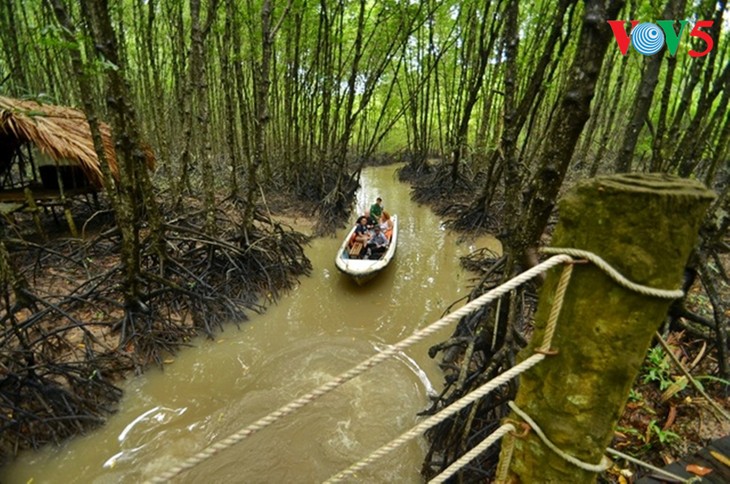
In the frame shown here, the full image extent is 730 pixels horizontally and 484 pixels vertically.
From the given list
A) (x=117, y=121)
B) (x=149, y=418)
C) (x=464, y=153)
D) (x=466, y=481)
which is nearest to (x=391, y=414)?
(x=466, y=481)

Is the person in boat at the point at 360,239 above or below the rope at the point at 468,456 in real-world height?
below

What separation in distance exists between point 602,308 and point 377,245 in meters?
6.78

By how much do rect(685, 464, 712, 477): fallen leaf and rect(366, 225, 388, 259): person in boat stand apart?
5.97 metres

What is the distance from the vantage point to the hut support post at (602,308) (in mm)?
1038

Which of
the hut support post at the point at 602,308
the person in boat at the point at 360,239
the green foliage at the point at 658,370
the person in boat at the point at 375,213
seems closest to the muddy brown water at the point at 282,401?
the person in boat at the point at 360,239

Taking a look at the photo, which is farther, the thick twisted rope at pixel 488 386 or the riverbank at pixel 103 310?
the riverbank at pixel 103 310

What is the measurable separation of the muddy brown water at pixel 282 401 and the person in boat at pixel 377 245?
77 cm

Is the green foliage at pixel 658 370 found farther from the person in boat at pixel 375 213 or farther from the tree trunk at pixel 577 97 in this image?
the person in boat at pixel 375 213

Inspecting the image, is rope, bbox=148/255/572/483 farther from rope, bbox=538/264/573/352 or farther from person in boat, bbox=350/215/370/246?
person in boat, bbox=350/215/370/246

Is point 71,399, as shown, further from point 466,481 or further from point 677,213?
point 677,213

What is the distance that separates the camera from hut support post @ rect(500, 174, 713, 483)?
3.41ft

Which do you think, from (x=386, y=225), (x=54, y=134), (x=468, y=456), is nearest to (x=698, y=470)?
(x=468, y=456)

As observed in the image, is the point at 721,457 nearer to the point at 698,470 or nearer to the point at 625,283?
the point at 698,470

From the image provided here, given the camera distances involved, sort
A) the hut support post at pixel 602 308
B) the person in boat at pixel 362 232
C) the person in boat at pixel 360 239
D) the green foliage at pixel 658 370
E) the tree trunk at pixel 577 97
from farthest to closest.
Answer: the person in boat at pixel 362 232, the person in boat at pixel 360 239, the green foliage at pixel 658 370, the tree trunk at pixel 577 97, the hut support post at pixel 602 308
